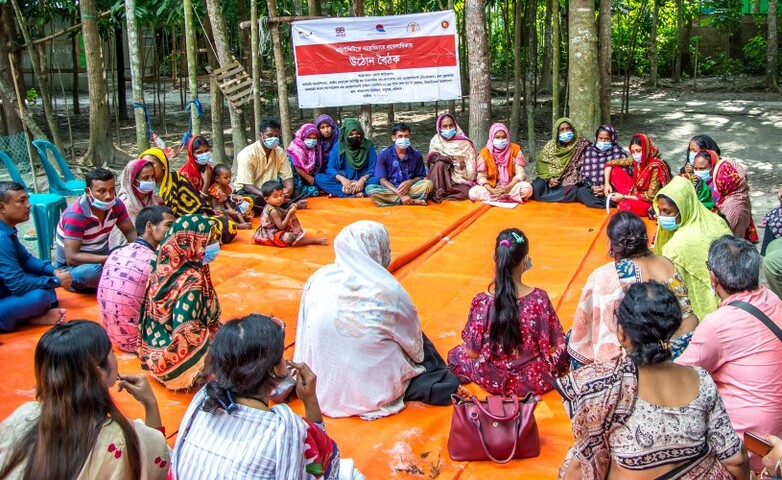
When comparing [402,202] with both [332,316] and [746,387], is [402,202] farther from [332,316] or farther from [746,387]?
[746,387]

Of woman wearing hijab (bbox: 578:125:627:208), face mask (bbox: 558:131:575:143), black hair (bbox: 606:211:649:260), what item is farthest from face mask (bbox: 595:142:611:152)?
black hair (bbox: 606:211:649:260)

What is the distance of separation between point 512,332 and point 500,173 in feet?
15.9

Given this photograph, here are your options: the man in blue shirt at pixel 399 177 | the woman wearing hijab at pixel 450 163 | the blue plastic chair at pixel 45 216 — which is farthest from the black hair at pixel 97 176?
the woman wearing hijab at pixel 450 163

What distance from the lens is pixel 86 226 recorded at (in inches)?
215

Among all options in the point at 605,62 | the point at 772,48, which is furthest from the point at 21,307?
the point at 772,48

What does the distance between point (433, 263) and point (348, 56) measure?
4.00m

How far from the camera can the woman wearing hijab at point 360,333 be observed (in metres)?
3.73

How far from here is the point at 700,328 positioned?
3.12 metres

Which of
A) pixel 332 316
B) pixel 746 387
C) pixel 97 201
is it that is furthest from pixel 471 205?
pixel 746 387

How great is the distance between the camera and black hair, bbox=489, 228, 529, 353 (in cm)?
373

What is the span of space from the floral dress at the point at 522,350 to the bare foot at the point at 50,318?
112 inches

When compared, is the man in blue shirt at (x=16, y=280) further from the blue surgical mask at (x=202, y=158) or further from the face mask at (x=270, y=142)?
the face mask at (x=270, y=142)

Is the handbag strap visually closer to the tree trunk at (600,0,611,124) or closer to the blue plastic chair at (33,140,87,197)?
the blue plastic chair at (33,140,87,197)

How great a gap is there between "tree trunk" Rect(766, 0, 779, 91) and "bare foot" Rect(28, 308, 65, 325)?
16288mm
